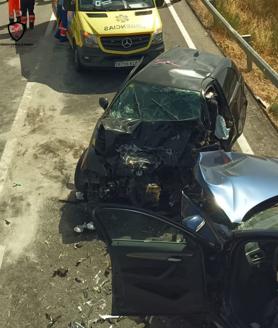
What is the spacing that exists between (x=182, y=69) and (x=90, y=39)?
3728 mm

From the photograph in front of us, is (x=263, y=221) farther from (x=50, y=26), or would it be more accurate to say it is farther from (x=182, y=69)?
(x=50, y=26)

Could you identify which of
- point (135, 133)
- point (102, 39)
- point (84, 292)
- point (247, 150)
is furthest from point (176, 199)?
point (102, 39)

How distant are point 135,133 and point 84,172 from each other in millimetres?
894

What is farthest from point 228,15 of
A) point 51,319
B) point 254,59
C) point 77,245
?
point 51,319

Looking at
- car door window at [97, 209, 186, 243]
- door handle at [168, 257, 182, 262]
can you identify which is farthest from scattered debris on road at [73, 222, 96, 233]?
door handle at [168, 257, 182, 262]

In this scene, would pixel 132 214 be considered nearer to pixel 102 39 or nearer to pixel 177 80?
pixel 177 80

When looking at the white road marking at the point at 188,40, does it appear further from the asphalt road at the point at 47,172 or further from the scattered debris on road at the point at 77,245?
the scattered debris on road at the point at 77,245

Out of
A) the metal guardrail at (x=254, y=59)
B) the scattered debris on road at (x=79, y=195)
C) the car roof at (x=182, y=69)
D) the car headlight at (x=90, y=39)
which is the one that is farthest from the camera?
the car headlight at (x=90, y=39)

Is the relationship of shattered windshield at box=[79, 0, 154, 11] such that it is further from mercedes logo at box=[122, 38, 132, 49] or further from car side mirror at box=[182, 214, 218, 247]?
car side mirror at box=[182, 214, 218, 247]

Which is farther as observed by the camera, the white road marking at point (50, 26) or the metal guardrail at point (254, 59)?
the white road marking at point (50, 26)

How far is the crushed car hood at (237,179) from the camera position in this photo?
4.54 metres

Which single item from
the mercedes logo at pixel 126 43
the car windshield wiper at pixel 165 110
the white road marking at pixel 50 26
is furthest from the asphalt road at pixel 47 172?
the car windshield wiper at pixel 165 110

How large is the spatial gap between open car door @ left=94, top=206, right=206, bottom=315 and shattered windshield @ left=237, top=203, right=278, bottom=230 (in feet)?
1.75

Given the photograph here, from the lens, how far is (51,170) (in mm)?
7785
